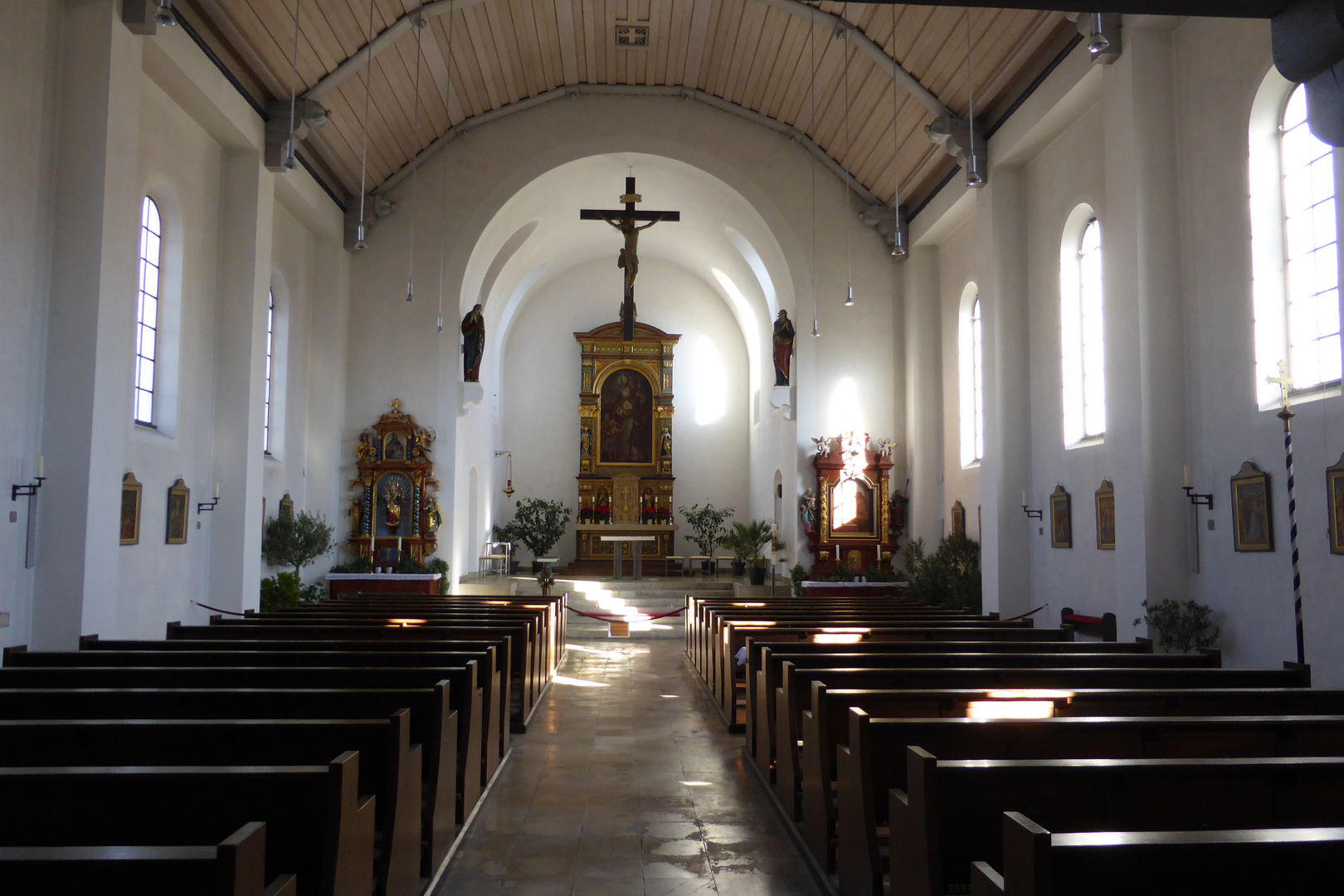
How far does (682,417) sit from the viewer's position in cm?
2195

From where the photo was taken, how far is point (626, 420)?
71.0 feet

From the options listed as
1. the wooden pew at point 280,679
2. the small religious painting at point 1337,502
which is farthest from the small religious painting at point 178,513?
the small religious painting at point 1337,502

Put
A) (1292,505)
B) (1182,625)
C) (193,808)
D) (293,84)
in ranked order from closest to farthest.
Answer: (193,808), (1292,505), (1182,625), (293,84)

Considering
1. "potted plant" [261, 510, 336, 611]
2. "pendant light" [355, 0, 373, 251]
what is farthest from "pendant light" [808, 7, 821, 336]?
"potted plant" [261, 510, 336, 611]

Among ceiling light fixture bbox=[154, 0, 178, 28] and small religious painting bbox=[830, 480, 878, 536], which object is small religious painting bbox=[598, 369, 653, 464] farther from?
ceiling light fixture bbox=[154, 0, 178, 28]

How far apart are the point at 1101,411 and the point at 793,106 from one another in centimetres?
705

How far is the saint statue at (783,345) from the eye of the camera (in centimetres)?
1541

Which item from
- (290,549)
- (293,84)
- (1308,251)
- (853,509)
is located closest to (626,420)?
(853,509)

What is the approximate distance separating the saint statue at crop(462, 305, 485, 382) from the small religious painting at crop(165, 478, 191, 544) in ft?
19.4

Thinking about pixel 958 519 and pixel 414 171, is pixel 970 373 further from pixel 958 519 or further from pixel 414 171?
pixel 414 171

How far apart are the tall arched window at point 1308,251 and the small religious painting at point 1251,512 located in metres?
0.75

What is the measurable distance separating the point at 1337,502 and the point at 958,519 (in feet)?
23.7

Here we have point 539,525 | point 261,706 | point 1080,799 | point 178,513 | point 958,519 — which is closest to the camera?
point 1080,799

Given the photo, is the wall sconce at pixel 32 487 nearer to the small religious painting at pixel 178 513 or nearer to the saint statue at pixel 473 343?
the small religious painting at pixel 178 513
